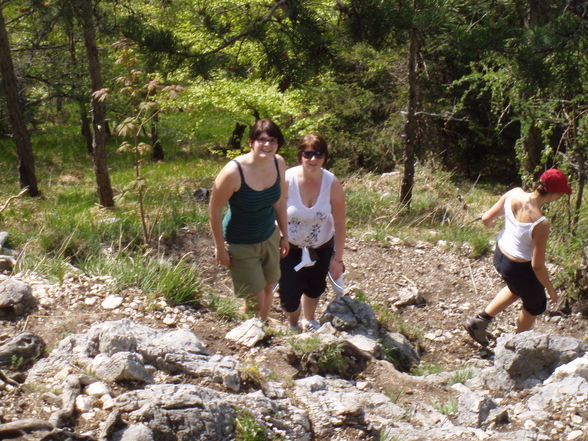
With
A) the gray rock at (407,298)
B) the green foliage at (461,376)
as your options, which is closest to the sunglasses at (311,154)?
→ the green foliage at (461,376)

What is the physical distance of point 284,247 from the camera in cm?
494

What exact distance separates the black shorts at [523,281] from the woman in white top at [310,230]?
118 cm

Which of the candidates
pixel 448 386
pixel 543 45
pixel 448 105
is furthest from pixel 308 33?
pixel 448 105

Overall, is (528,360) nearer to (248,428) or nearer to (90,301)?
(248,428)

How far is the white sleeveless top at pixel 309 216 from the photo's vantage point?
15.9ft

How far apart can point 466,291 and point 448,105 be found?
8850mm

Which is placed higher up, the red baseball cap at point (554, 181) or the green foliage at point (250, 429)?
the red baseball cap at point (554, 181)

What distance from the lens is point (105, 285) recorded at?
5160mm

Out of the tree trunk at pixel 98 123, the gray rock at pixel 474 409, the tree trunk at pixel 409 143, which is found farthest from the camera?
the tree trunk at pixel 98 123

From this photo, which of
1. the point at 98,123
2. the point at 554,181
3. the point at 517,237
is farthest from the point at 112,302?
the point at 98,123

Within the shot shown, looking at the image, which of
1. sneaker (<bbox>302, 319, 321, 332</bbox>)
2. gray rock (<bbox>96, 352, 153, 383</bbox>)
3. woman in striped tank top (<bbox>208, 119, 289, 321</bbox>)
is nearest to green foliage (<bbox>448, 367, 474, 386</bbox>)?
sneaker (<bbox>302, 319, 321, 332</bbox>)

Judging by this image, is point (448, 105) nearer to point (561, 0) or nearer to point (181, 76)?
point (561, 0)

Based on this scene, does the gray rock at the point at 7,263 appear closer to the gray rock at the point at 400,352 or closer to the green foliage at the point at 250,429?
the gray rock at the point at 400,352

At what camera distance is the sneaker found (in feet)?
17.2
